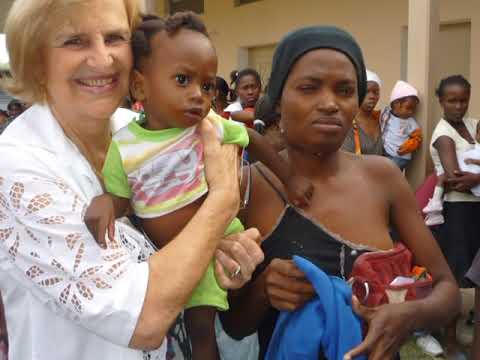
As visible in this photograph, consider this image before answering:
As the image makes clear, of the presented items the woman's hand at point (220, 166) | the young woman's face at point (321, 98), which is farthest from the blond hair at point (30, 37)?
the young woman's face at point (321, 98)

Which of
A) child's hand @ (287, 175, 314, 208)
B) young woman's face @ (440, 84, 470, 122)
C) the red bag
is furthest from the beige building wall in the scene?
the red bag

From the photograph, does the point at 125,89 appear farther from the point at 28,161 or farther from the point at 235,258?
the point at 235,258

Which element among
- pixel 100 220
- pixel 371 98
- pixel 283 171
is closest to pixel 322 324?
pixel 283 171

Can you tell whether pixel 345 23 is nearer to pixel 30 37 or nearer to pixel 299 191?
pixel 299 191

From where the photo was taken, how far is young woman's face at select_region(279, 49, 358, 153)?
172cm

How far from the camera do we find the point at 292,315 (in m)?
1.62

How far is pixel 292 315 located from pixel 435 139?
10.4 ft

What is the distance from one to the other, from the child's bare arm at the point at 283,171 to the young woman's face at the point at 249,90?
4193 mm

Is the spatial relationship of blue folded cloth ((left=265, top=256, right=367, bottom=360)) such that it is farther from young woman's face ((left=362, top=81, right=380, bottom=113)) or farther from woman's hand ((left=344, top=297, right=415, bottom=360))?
young woman's face ((left=362, top=81, right=380, bottom=113))

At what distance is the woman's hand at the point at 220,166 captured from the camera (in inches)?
68.7

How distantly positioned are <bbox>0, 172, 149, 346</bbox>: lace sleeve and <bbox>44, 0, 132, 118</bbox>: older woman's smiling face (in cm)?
33

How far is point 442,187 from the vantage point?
429 centimetres

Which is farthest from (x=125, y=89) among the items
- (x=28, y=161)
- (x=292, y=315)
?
(x=292, y=315)

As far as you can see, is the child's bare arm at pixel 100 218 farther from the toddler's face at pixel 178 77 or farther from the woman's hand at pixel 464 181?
the woman's hand at pixel 464 181
